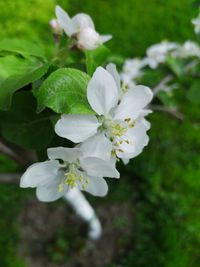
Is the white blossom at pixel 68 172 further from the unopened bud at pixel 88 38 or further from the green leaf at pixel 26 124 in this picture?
the unopened bud at pixel 88 38

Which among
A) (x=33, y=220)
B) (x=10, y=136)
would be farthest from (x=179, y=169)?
(x=10, y=136)

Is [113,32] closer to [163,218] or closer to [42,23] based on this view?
[42,23]

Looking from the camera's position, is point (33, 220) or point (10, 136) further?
point (33, 220)

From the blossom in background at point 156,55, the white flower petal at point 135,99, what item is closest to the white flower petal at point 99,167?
the white flower petal at point 135,99

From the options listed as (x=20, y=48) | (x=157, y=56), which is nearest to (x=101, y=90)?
(x=20, y=48)

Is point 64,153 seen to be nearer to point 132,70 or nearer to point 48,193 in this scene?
point 48,193

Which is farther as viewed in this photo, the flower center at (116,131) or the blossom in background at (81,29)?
the blossom in background at (81,29)
